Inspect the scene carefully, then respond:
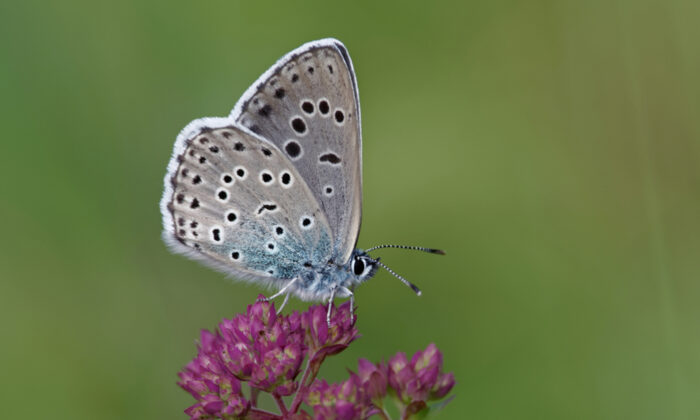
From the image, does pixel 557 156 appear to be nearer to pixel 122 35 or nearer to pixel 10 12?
pixel 122 35

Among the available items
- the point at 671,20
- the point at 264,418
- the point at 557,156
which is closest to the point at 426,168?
the point at 557,156

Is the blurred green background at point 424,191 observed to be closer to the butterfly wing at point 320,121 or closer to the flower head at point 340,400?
the butterfly wing at point 320,121

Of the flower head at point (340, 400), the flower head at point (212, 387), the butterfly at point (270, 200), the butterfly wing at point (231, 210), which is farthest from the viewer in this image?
the butterfly wing at point (231, 210)

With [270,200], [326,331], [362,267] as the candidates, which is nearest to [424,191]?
[362,267]

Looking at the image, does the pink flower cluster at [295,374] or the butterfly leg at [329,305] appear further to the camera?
the butterfly leg at [329,305]

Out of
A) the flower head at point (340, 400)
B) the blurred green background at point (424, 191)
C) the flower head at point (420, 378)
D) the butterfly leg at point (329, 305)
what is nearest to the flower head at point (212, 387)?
the flower head at point (340, 400)

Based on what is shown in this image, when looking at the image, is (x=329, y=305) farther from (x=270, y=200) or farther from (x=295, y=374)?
(x=270, y=200)

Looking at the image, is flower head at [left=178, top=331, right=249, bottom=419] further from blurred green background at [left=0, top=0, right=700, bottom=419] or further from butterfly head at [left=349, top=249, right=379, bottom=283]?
blurred green background at [left=0, top=0, right=700, bottom=419]
